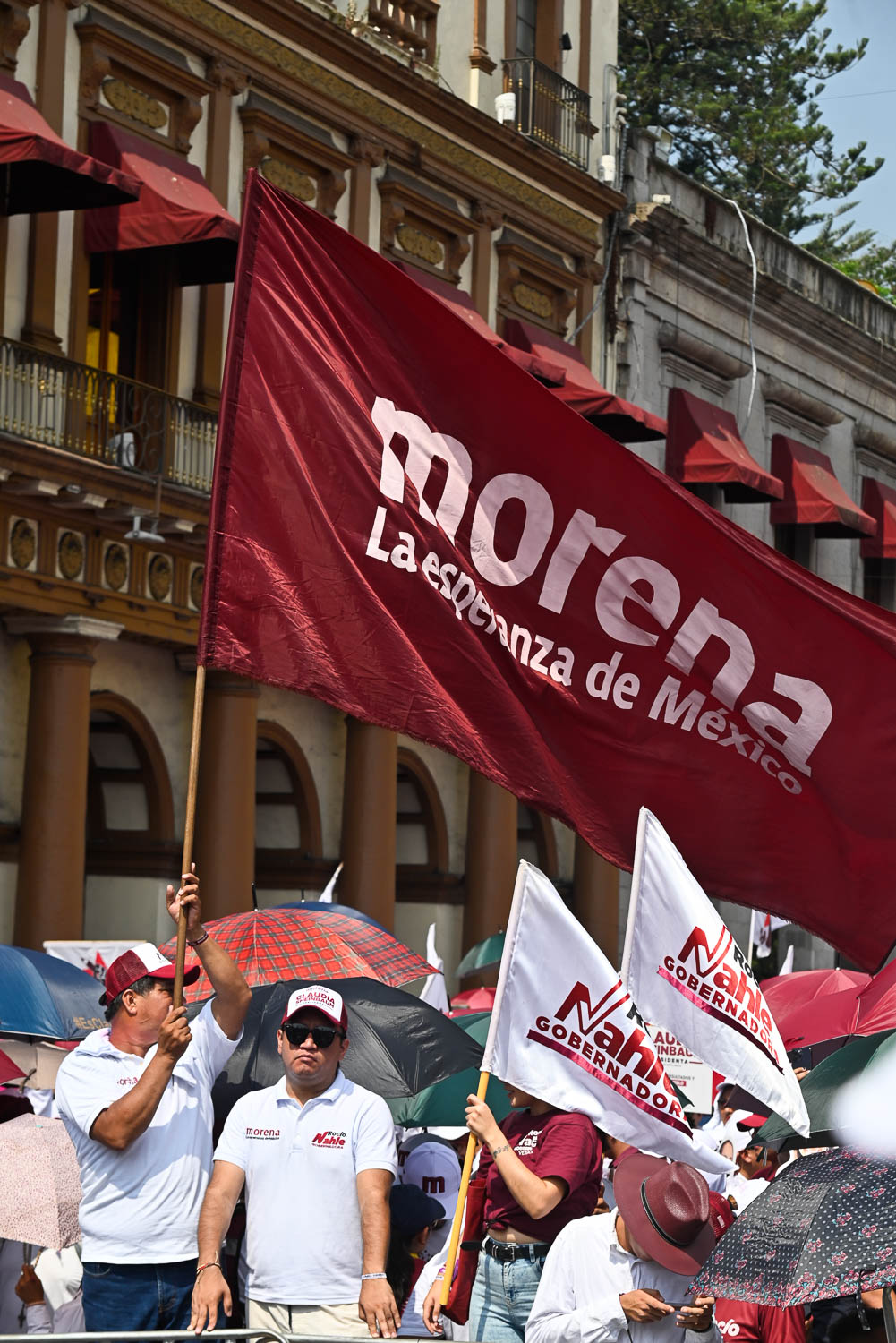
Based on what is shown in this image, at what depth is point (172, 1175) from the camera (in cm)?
651

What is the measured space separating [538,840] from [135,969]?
20.4 metres

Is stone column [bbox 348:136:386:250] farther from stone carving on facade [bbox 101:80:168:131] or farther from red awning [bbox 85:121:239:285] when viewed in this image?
red awning [bbox 85:121:239:285]

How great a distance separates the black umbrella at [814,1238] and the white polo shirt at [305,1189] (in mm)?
1907

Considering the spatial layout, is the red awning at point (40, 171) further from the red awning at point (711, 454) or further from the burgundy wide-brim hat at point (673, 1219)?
the burgundy wide-brim hat at point (673, 1219)

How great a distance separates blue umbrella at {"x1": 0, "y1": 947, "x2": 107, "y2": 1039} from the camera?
393 inches

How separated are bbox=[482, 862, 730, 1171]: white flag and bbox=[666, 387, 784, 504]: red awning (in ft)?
69.2

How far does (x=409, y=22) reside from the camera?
24.0 m

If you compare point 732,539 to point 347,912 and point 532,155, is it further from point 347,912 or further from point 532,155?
point 532,155

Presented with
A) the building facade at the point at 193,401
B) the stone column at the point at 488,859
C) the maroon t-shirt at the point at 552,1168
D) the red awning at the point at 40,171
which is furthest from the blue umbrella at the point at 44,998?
the stone column at the point at 488,859

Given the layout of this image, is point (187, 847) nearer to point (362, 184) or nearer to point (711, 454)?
point (362, 184)

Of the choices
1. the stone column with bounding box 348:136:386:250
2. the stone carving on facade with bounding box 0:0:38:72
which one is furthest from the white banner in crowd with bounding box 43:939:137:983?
the stone column with bounding box 348:136:386:250

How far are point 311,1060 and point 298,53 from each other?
17.1 metres

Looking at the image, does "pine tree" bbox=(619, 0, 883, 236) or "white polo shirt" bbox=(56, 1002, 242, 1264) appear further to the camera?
"pine tree" bbox=(619, 0, 883, 236)

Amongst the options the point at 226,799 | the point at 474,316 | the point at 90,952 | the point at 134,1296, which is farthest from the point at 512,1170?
the point at 474,316
